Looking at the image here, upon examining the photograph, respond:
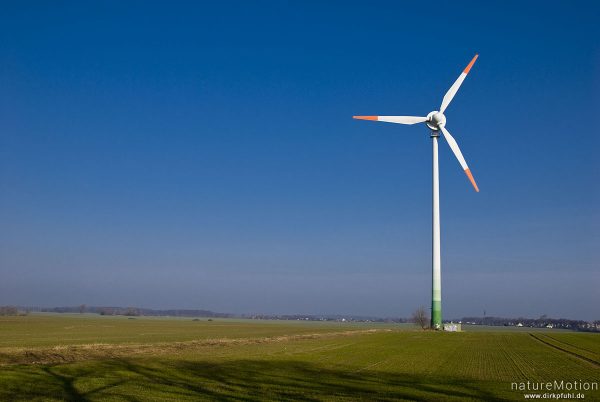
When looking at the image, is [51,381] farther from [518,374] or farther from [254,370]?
[518,374]

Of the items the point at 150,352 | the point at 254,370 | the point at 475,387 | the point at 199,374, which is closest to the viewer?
the point at 475,387

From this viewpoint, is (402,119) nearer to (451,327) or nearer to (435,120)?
(435,120)

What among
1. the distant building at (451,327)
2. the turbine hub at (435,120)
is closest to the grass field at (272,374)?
the turbine hub at (435,120)

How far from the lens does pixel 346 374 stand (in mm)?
32031

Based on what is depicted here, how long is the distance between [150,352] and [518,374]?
28.2m

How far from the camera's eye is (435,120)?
83938mm

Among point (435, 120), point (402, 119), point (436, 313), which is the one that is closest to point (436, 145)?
point (435, 120)

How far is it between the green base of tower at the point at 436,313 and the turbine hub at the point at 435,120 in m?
26.4

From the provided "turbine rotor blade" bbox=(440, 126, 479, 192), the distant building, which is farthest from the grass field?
the distant building

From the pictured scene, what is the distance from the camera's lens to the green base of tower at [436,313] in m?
85.1

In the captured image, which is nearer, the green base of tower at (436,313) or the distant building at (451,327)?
the green base of tower at (436,313)

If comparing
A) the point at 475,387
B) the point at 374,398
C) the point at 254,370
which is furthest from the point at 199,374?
the point at 475,387

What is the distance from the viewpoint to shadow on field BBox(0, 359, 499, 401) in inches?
920

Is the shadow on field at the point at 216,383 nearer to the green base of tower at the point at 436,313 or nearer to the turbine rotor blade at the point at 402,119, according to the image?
the turbine rotor blade at the point at 402,119
